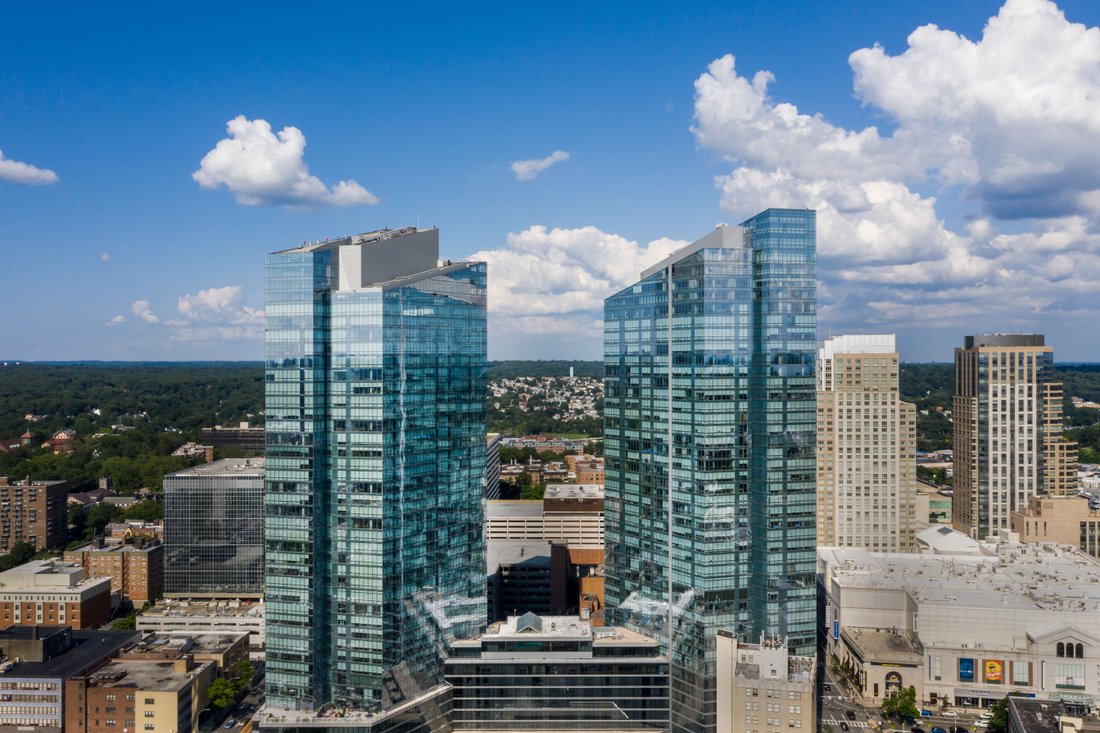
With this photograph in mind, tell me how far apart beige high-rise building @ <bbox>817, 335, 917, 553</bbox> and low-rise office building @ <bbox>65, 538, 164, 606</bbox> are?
98669 millimetres

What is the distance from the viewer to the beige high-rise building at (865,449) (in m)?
134

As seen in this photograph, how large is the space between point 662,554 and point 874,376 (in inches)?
2781

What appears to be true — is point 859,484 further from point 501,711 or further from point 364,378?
point 364,378

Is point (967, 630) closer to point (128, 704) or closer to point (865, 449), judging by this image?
point (865, 449)

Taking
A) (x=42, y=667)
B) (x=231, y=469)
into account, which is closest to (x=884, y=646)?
(x=42, y=667)

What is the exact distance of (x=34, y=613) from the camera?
366 feet

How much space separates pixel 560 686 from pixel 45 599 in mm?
73248

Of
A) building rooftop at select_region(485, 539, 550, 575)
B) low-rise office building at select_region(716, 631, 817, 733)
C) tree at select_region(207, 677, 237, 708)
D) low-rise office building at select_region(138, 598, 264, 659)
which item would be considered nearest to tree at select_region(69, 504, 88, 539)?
low-rise office building at select_region(138, 598, 264, 659)

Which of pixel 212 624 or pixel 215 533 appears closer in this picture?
pixel 212 624

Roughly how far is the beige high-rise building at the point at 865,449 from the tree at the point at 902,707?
46.0 metres

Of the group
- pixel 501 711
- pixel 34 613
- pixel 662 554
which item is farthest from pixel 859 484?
pixel 34 613

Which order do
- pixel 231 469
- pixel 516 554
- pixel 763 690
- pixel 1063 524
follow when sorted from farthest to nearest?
pixel 1063 524, pixel 231 469, pixel 516 554, pixel 763 690

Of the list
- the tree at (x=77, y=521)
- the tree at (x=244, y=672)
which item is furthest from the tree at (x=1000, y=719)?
the tree at (x=77, y=521)

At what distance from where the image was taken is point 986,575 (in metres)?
110
